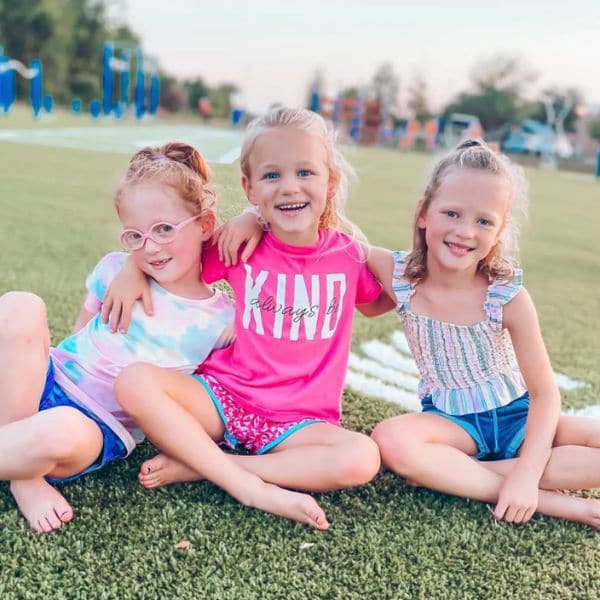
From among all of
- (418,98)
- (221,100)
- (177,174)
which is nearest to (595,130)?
(418,98)

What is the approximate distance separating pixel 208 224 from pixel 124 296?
36 centimetres

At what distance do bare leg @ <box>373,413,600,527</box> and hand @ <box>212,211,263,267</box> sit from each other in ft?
2.33

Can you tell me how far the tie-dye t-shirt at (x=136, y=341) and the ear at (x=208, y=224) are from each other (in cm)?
21

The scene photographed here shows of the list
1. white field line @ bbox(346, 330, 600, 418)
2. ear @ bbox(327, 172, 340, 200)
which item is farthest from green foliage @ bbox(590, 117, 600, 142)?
ear @ bbox(327, 172, 340, 200)

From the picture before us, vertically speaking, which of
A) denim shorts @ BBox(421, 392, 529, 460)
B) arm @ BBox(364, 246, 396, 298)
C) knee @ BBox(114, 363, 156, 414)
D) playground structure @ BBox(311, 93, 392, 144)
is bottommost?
playground structure @ BBox(311, 93, 392, 144)

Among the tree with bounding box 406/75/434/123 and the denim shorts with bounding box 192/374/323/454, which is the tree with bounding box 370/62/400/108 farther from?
the denim shorts with bounding box 192/374/323/454

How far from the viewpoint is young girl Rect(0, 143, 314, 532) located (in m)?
1.85

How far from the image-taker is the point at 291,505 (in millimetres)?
1900

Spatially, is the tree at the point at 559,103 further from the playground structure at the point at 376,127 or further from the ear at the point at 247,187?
the ear at the point at 247,187

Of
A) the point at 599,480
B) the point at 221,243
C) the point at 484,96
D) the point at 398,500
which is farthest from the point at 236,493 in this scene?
the point at 484,96

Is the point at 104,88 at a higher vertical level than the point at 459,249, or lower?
lower

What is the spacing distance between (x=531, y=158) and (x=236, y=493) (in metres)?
43.0

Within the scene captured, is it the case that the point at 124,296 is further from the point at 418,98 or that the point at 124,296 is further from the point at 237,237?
the point at 418,98

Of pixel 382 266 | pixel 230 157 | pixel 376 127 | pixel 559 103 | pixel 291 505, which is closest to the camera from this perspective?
pixel 291 505
